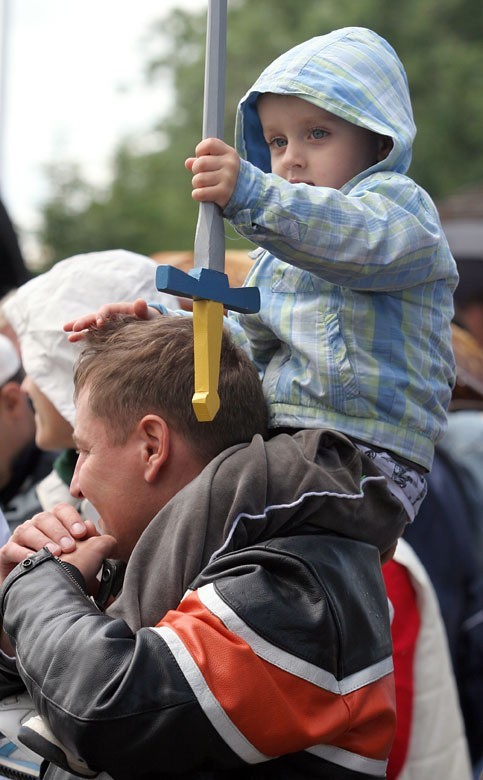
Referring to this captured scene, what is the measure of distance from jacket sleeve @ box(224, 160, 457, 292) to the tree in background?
19323 mm

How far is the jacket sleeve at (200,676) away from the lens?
199 cm

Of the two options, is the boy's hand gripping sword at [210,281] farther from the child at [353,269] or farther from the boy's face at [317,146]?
the boy's face at [317,146]

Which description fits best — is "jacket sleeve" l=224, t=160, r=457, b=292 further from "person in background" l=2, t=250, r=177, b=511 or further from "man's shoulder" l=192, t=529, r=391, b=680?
"person in background" l=2, t=250, r=177, b=511

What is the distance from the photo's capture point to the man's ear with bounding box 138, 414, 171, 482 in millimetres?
2305

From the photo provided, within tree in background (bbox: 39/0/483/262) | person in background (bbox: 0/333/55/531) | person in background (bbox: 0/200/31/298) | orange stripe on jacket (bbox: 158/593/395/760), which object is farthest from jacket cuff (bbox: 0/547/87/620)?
tree in background (bbox: 39/0/483/262)

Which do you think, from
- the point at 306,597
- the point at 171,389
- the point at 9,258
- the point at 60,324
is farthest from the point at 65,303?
the point at 9,258

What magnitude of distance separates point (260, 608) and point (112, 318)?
72cm

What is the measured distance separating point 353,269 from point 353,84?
426 millimetres

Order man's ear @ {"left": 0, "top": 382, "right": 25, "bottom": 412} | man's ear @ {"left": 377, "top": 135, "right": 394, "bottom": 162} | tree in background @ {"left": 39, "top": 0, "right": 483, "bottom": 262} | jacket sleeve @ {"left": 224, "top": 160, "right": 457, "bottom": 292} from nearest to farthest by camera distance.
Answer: jacket sleeve @ {"left": 224, "top": 160, "right": 457, "bottom": 292} → man's ear @ {"left": 377, "top": 135, "right": 394, "bottom": 162} → man's ear @ {"left": 0, "top": 382, "right": 25, "bottom": 412} → tree in background @ {"left": 39, "top": 0, "right": 483, "bottom": 262}

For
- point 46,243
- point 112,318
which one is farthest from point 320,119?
point 46,243

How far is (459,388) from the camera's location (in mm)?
5090

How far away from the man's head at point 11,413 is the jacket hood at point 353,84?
2.14 metres

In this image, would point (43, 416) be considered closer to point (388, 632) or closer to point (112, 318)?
point (112, 318)

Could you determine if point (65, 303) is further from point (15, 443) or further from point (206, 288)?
point (206, 288)
